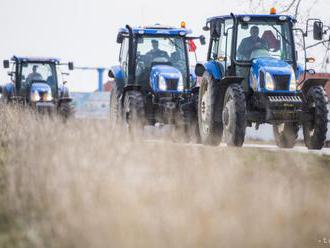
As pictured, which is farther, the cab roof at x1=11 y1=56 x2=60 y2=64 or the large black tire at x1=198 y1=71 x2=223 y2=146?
the cab roof at x1=11 y1=56 x2=60 y2=64

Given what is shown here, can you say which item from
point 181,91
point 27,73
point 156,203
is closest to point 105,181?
point 156,203

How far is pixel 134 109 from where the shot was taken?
18.2 metres

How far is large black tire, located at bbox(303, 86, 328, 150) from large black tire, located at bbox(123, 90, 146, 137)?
10.6ft

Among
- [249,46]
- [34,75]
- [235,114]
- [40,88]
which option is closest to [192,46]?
[249,46]

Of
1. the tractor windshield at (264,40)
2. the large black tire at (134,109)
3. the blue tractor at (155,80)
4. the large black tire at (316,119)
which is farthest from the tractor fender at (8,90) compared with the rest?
the large black tire at (316,119)

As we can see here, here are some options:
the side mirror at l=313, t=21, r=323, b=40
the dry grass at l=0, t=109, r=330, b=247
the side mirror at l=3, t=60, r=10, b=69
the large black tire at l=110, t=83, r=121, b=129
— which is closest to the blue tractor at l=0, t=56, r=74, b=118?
the side mirror at l=3, t=60, r=10, b=69

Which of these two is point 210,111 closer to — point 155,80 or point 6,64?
point 155,80

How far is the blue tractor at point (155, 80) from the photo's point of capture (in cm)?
1847

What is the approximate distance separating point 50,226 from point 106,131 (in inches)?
265

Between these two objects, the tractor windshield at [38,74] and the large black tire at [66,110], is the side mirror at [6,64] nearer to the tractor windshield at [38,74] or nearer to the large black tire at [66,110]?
the tractor windshield at [38,74]

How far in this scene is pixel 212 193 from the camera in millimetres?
8102

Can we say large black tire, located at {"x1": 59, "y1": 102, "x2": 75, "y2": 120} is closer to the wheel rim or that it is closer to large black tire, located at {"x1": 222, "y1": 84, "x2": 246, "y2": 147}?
the wheel rim

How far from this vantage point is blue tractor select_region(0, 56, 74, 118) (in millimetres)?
27531

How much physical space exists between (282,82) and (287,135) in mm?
2133
